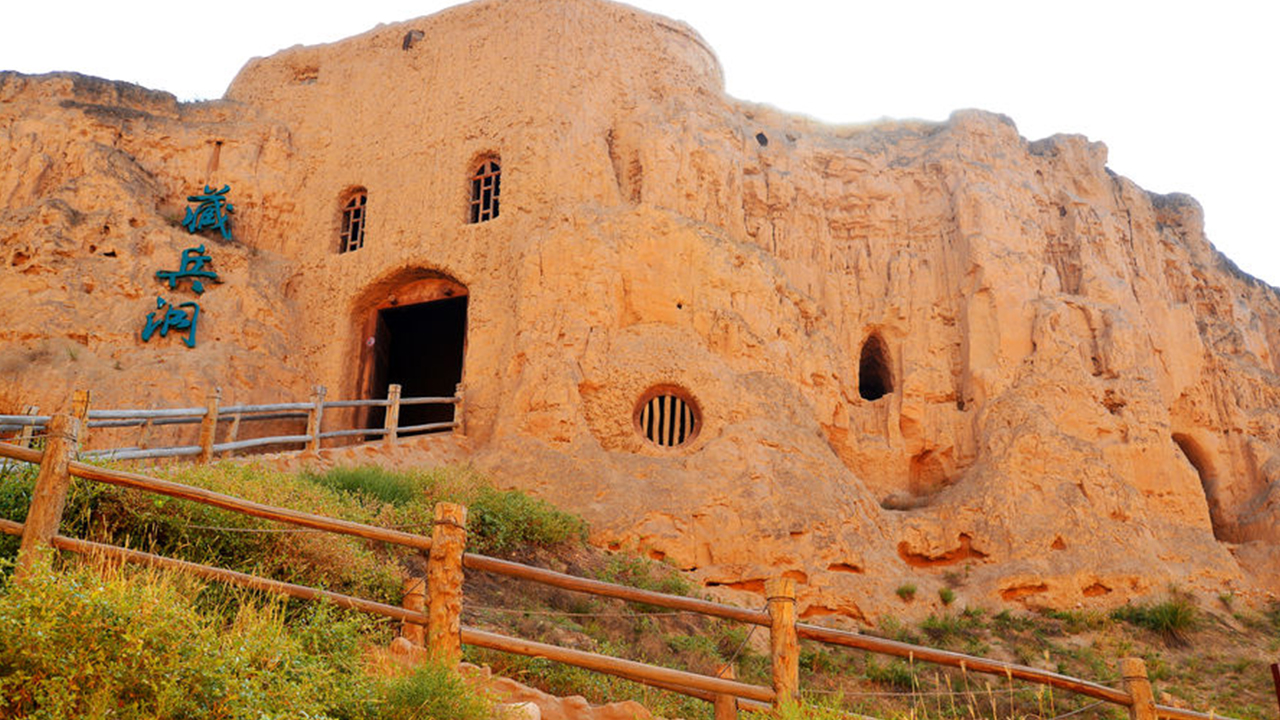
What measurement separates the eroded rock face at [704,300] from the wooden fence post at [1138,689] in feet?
22.1

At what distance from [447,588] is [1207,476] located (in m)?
18.2

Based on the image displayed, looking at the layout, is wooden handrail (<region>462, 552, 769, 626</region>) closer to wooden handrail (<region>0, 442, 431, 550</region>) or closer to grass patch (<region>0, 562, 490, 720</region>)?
wooden handrail (<region>0, 442, 431, 550</region>)

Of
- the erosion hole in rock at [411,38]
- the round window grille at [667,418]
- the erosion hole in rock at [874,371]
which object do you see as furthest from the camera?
the erosion hole in rock at [411,38]

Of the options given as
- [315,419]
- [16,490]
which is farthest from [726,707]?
[315,419]

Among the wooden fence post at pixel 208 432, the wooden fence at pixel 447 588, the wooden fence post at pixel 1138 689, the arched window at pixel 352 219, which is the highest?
the arched window at pixel 352 219

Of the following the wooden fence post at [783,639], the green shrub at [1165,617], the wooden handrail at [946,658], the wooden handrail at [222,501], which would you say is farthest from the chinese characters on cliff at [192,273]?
the green shrub at [1165,617]

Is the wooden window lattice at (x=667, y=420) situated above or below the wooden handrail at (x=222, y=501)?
above

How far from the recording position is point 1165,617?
14102 mm

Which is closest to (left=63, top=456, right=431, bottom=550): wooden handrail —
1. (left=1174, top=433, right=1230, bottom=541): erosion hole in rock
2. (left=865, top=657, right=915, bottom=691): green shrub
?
(left=865, top=657, right=915, bottom=691): green shrub

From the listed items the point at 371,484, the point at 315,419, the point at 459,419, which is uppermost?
the point at 459,419

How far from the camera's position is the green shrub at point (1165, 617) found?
14.1 m

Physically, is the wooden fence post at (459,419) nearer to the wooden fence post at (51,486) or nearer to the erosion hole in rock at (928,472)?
the erosion hole in rock at (928,472)

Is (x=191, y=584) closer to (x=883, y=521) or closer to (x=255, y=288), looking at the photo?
(x=883, y=521)

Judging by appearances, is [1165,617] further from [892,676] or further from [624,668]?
[624,668]
